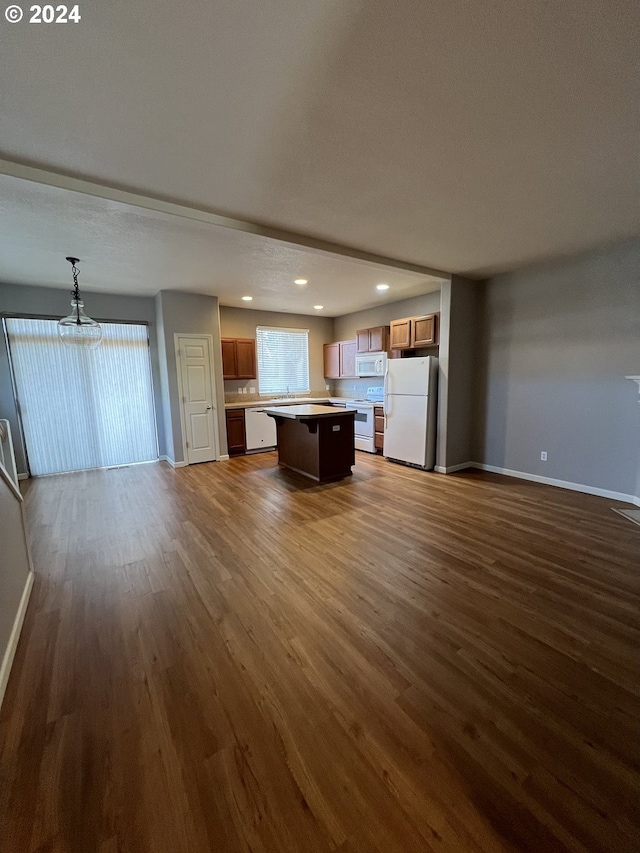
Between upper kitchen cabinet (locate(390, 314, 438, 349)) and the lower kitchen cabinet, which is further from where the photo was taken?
the lower kitchen cabinet

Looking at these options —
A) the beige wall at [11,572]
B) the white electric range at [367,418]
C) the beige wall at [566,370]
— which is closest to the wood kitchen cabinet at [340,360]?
the white electric range at [367,418]

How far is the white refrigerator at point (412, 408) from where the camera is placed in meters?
→ 4.78

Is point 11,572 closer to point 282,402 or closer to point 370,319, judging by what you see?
point 282,402

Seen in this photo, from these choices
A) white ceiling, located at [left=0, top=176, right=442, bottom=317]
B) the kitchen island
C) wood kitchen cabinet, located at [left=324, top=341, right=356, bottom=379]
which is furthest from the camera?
wood kitchen cabinet, located at [left=324, top=341, right=356, bottom=379]

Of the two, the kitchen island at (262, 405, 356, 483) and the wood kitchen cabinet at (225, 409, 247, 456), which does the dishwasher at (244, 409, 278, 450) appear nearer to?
the wood kitchen cabinet at (225, 409, 247, 456)

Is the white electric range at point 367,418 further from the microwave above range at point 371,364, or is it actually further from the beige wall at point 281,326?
the beige wall at point 281,326

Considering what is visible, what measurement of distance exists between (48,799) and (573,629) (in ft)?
8.06

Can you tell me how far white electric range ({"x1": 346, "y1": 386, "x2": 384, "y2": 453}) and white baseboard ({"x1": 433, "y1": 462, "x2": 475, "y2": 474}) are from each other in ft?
4.93

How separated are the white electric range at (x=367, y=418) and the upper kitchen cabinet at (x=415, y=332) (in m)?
1.09

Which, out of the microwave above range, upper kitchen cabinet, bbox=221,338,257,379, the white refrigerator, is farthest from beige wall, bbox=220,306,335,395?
the white refrigerator

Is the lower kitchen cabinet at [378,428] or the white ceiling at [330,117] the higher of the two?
the white ceiling at [330,117]

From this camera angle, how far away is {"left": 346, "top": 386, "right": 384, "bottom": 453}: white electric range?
244 inches

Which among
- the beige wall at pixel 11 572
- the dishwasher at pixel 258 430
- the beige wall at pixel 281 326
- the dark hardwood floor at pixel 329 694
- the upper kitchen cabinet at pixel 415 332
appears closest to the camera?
the dark hardwood floor at pixel 329 694

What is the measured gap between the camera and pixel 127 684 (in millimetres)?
1571
